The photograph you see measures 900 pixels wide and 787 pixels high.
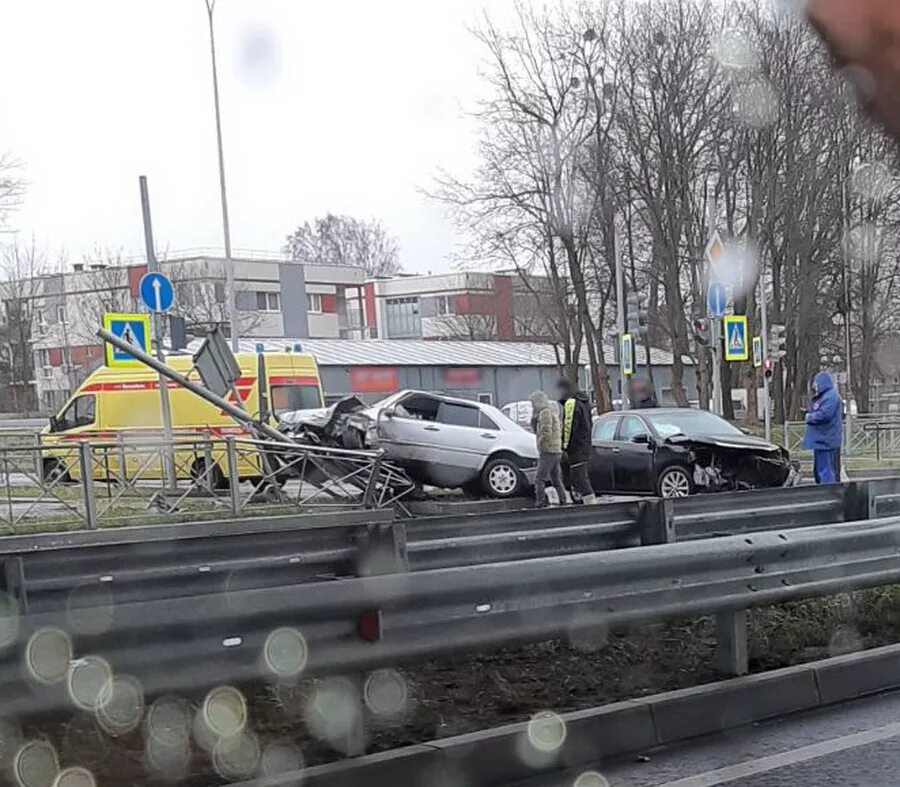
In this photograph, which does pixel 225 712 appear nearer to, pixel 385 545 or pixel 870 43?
pixel 385 545

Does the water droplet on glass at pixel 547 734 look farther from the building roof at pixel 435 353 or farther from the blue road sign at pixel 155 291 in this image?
the building roof at pixel 435 353

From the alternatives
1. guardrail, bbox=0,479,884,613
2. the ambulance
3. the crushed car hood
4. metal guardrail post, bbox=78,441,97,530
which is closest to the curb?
guardrail, bbox=0,479,884,613

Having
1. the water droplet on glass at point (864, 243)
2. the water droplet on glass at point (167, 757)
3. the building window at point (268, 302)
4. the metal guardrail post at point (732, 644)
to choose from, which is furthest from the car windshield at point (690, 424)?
the building window at point (268, 302)

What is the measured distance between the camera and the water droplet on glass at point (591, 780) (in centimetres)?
416

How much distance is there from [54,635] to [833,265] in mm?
35087

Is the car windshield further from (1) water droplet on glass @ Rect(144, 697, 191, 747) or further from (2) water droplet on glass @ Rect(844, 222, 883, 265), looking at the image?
(2) water droplet on glass @ Rect(844, 222, 883, 265)

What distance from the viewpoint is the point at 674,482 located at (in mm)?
15406

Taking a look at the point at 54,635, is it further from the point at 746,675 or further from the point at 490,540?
the point at 746,675

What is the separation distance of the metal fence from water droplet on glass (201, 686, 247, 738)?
9.12m

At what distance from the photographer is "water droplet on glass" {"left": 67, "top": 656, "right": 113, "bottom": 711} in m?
3.36

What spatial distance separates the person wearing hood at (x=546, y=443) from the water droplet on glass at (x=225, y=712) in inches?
395

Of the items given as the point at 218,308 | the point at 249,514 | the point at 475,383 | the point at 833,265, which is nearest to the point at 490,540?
the point at 249,514

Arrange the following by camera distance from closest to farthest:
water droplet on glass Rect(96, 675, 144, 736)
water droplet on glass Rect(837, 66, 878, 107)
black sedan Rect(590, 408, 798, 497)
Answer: water droplet on glass Rect(837, 66, 878, 107), water droplet on glass Rect(96, 675, 144, 736), black sedan Rect(590, 408, 798, 497)

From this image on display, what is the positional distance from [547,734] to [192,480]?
10.4 metres
